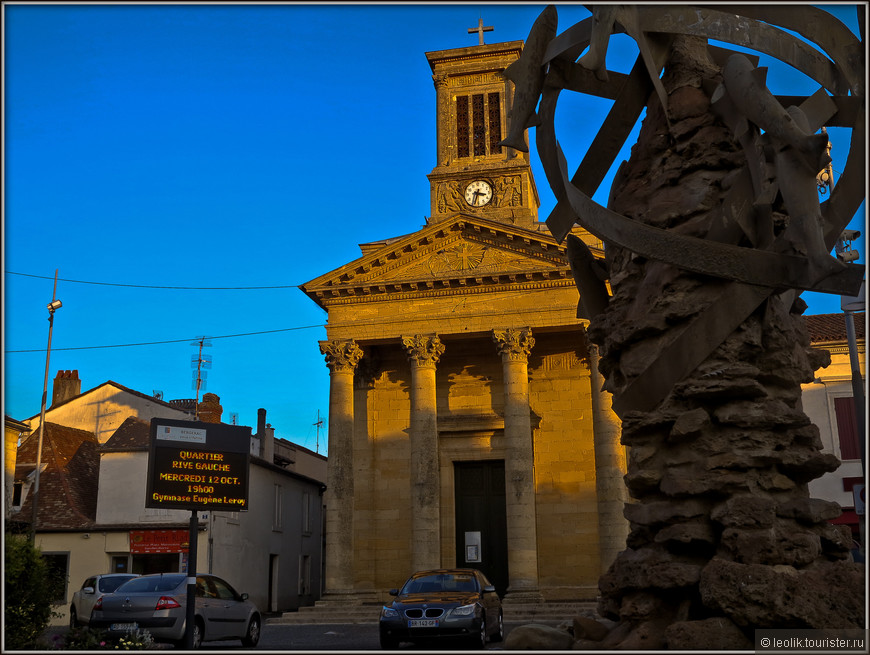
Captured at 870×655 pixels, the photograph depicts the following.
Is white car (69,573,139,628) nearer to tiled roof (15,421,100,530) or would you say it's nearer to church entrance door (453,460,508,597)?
tiled roof (15,421,100,530)

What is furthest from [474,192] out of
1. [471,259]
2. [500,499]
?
[500,499]

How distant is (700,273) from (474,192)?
29614mm

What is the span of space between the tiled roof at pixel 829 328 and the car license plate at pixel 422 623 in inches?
855

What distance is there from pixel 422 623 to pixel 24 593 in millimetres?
6141

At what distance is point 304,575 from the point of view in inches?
1620

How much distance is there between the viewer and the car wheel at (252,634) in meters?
16.4

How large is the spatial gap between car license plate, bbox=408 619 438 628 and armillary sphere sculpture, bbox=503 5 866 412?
740 cm

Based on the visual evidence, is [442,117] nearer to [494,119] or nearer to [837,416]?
[494,119]

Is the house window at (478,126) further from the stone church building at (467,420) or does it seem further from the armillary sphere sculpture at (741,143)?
the armillary sphere sculpture at (741,143)

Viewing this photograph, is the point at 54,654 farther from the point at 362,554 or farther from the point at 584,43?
the point at 362,554

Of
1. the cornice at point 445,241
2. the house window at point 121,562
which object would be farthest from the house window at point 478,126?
the house window at point 121,562

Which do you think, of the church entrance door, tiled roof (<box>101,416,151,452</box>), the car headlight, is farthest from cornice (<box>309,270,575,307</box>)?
the car headlight

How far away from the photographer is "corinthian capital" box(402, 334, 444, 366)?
29.2 metres

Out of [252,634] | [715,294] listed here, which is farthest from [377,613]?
[715,294]
